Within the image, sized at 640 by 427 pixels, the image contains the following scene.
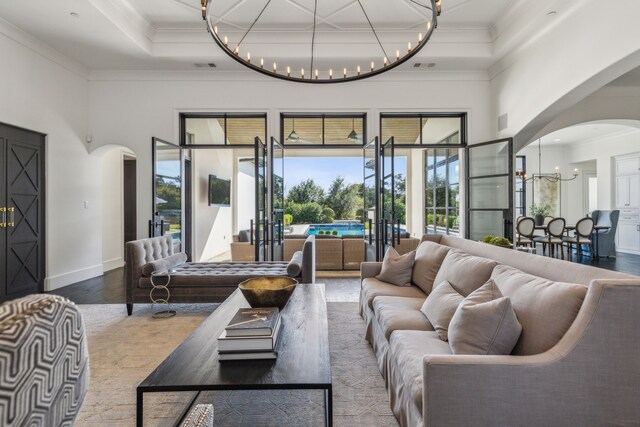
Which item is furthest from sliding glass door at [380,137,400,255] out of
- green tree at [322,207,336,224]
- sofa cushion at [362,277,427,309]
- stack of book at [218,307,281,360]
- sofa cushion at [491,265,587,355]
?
green tree at [322,207,336,224]

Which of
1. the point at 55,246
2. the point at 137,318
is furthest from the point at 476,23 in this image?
the point at 55,246

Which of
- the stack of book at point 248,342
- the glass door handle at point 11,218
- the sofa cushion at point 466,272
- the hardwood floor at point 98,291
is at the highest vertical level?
the glass door handle at point 11,218

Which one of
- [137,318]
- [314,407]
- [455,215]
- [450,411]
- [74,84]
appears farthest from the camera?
[455,215]

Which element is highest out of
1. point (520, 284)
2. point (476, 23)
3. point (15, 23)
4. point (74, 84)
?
point (476, 23)

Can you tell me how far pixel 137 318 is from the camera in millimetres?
3506

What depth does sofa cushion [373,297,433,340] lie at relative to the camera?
2.05 m

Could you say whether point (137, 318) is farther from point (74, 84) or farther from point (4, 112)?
point (74, 84)

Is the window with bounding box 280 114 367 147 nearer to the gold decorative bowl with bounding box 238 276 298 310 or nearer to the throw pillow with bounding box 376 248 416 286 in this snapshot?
the throw pillow with bounding box 376 248 416 286

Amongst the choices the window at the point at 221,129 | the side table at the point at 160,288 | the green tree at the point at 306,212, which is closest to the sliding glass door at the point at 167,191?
the window at the point at 221,129

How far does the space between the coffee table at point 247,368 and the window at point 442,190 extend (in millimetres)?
5252

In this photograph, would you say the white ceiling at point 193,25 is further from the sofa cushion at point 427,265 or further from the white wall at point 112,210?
the sofa cushion at point 427,265

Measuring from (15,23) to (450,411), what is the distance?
5930 millimetres

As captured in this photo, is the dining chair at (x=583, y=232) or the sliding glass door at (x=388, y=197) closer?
the sliding glass door at (x=388, y=197)

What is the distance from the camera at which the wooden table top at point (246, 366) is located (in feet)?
4.34
